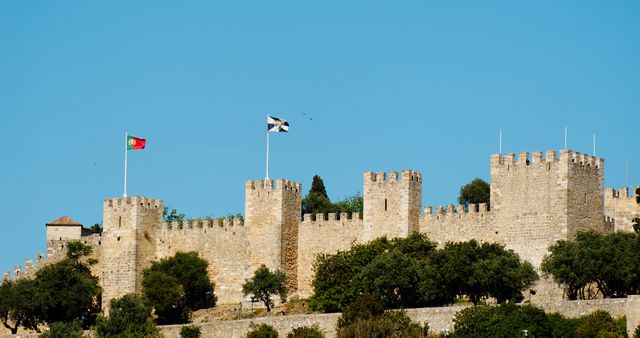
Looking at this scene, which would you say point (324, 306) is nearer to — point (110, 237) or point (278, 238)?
point (278, 238)

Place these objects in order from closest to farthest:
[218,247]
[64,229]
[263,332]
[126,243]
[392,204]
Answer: [263,332] < [392,204] < [218,247] < [126,243] < [64,229]

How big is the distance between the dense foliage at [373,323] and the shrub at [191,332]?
19.1ft

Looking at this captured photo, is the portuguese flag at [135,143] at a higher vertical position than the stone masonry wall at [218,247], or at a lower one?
higher

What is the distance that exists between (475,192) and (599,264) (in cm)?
2909

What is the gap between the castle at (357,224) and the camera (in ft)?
206

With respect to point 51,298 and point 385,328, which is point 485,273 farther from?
point 51,298

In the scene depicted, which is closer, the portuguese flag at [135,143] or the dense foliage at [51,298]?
the dense foliage at [51,298]

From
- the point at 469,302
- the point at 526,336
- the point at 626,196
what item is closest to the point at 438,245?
the point at 469,302

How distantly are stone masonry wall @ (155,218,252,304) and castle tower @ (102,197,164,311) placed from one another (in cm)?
65

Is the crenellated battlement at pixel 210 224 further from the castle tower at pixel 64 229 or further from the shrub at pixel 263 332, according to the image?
the shrub at pixel 263 332

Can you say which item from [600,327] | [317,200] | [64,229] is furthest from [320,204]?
[600,327]

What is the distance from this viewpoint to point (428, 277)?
61.5 meters

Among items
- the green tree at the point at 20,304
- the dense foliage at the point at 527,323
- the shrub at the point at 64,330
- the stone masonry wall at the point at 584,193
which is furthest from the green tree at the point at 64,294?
the stone masonry wall at the point at 584,193

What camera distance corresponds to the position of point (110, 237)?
7288 cm
